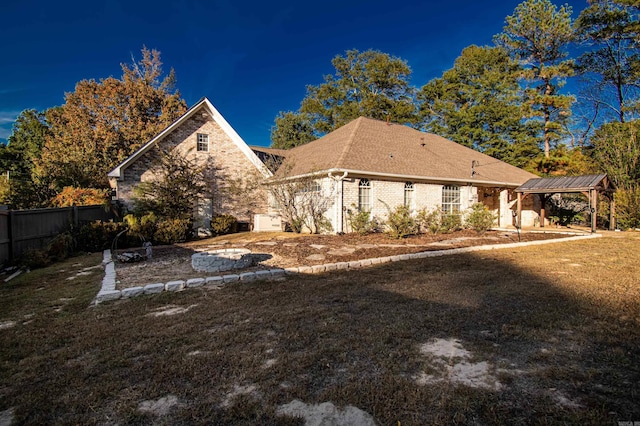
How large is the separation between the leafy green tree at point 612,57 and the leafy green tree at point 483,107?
203 inches

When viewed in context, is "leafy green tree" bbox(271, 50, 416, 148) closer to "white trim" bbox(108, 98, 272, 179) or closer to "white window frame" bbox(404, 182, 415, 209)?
"white trim" bbox(108, 98, 272, 179)

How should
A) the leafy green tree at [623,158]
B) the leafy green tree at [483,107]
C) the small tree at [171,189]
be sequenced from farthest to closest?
the leafy green tree at [483,107], the leafy green tree at [623,158], the small tree at [171,189]

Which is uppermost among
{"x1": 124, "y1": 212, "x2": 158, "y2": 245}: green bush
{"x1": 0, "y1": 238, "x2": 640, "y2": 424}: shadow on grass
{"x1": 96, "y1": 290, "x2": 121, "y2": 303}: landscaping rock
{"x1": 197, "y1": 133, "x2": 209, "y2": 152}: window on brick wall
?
{"x1": 197, "y1": 133, "x2": 209, "y2": 152}: window on brick wall

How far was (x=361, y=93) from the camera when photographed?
32.7 m

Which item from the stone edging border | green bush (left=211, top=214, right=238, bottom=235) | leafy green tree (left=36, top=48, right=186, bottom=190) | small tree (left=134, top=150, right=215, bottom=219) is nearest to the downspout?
the stone edging border

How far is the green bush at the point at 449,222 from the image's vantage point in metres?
14.7

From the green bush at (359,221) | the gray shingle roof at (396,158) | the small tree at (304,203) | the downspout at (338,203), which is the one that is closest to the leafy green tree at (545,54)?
the gray shingle roof at (396,158)

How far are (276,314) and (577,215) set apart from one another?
2283 cm

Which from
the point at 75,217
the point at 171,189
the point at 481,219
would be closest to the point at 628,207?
the point at 481,219

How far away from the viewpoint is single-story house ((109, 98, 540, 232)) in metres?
13.7

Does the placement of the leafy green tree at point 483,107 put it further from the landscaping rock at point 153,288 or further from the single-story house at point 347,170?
the landscaping rock at point 153,288

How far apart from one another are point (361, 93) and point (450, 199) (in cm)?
2011

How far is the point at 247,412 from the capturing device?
7.61ft

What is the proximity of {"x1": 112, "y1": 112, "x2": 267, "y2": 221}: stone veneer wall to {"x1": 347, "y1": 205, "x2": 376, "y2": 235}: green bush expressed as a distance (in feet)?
21.3
